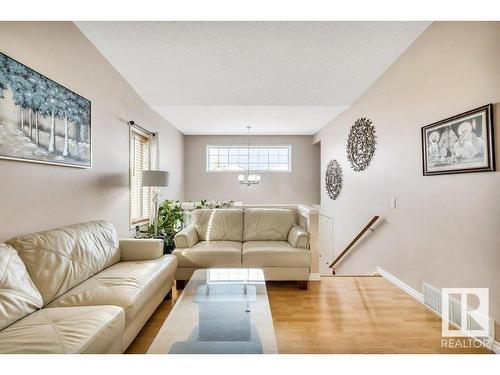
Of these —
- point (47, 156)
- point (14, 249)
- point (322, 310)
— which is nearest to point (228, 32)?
point (47, 156)

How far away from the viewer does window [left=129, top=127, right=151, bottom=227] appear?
3.60m

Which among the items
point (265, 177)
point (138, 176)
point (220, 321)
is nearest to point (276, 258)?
point (220, 321)

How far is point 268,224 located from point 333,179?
86.8 inches

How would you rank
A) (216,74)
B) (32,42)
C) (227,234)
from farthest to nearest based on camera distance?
(227,234)
(216,74)
(32,42)

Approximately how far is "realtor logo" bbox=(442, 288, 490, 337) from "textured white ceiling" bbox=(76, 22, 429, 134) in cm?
232

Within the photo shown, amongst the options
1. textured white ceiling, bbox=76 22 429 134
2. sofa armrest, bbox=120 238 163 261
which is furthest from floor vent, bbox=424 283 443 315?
sofa armrest, bbox=120 238 163 261

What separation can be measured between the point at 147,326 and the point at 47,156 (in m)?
1.63

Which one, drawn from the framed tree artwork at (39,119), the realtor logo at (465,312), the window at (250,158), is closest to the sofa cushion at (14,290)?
the framed tree artwork at (39,119)

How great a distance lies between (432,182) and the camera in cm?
223

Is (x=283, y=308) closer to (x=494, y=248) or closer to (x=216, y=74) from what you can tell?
(x=494, y=248)

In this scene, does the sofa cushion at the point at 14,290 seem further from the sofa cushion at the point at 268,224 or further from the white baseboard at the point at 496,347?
the white baseboard at the point at 496,347

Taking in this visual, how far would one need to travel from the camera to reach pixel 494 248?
65.2 inches

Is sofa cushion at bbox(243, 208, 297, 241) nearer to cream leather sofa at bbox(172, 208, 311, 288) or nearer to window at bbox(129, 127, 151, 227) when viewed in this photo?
cream leather sofa at bbox(172, 208, 311, 288)
